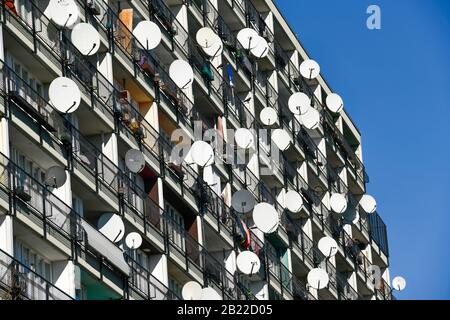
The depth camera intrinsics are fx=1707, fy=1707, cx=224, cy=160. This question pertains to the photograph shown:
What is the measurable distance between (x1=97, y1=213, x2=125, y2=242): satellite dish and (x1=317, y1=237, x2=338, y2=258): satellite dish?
85.1 ft

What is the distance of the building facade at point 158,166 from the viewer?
4772cm

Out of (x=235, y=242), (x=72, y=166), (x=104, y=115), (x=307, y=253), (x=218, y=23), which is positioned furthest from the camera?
(x=307, y=253)

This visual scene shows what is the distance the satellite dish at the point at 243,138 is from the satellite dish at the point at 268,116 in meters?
5.66

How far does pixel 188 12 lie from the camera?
67.6 metres

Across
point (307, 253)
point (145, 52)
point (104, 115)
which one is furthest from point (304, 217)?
point (104, 115)

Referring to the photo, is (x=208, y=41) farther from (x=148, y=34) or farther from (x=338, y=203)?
(x=338, y=203)

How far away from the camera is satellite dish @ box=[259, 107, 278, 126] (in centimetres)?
7456

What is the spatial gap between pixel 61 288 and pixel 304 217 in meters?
32.1

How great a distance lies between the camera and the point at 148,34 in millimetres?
59438

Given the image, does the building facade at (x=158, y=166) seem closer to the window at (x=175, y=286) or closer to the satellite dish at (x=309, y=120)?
the window at (x=175, y=286)

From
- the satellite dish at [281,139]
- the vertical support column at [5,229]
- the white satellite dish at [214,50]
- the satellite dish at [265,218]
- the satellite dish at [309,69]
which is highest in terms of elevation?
the satellite dish at [309,69]

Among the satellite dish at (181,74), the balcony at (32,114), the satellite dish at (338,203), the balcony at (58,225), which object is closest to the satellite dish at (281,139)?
the satellite dish at (338,203)

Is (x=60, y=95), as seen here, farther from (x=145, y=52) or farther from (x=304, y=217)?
(x=304, y=217)

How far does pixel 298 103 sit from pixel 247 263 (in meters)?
16.6
